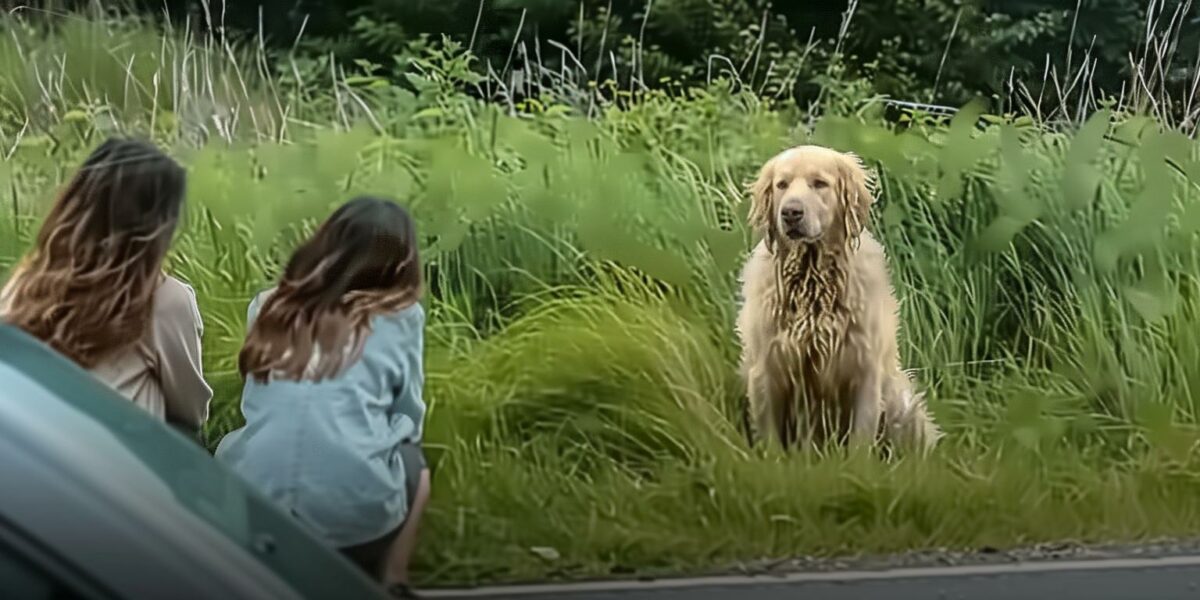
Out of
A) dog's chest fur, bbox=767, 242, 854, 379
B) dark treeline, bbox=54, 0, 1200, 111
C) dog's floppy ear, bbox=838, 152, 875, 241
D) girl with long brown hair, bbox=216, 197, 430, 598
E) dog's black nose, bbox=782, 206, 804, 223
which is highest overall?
dark treeline, bbox=54, 0, 1200, 111

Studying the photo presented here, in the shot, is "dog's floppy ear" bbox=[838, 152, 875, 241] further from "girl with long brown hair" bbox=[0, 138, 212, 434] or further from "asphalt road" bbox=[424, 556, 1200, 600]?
"girl with long brown hair" bbox=[0, 138, 212, 434]

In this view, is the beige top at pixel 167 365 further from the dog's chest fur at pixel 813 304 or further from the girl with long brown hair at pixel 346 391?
the dog's chest fur at pixel 813 304

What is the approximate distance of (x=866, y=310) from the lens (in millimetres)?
4004

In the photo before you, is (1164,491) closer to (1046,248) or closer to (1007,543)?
(1007,543)

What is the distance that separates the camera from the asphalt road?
398 cm

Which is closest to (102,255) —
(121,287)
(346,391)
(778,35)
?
(121,287)

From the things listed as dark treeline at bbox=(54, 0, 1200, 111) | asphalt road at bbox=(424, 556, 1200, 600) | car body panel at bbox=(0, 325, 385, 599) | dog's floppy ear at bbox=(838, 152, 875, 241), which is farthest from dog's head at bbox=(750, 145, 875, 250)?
car body panel at bbox=(0, 325, 385, 599)

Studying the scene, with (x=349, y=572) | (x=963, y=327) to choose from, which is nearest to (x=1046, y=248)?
(x=963, y=327)

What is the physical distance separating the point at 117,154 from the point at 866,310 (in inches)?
86.3

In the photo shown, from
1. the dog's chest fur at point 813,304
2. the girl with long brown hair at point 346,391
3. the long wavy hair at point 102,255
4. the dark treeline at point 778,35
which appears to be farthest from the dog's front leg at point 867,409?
the long wavy hair at point 102,255

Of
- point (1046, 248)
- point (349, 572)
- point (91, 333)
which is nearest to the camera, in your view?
point (349, 572)

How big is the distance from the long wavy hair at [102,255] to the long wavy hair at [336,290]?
1.11ft

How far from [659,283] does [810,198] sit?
495 millimetres

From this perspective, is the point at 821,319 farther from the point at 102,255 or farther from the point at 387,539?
the point at 102,255
